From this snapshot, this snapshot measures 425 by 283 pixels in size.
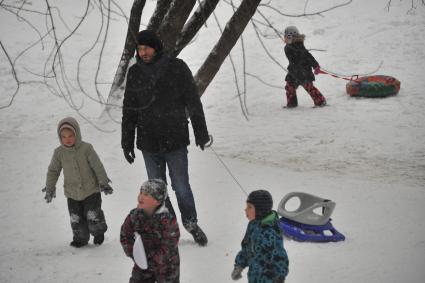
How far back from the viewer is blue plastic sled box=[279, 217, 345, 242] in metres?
4.68

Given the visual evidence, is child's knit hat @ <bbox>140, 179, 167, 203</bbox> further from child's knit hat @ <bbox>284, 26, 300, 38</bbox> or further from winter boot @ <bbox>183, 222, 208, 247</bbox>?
child's knit hat @ <bbox>284, 26, 300, 38</bbox>

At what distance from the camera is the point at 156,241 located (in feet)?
11.1

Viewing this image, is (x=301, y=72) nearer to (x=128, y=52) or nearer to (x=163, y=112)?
(x=128, y=52)

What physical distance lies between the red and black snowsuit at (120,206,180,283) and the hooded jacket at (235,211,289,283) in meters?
0.50

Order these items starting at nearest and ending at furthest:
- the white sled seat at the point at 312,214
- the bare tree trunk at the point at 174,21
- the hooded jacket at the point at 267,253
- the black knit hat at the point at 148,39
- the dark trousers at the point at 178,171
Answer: the hooded jacket at the point at 267,253
the black knit hat at the point at 148,39
the dark trousers at the point at 178,171
the white sled seat at the point at 312,214
the bare tree trunk at the point at 174,21

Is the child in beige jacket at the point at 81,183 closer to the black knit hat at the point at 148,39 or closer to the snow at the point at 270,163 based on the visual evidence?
the snow at the point at 270,163

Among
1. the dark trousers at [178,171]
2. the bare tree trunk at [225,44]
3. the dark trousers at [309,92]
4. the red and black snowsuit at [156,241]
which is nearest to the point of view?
the red and black snowsuit at [156,241]

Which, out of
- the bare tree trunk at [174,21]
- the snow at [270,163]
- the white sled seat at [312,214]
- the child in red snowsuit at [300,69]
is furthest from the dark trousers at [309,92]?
the white sled seat at [312,214]

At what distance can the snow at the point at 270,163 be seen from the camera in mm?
4383

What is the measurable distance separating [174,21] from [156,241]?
13.6 feet

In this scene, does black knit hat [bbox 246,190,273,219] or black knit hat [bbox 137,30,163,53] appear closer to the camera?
black knit hat [bbox 246,190,273,219]

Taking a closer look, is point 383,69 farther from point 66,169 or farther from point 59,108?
point 66,169

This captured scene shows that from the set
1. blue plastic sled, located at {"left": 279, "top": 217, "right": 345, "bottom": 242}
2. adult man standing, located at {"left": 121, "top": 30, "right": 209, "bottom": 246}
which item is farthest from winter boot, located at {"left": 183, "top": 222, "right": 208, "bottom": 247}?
blue plastic sled, located at {"left": 279, "top": 217, "right": 345, "bottom": 242}

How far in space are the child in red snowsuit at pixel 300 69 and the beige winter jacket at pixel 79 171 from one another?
6.28 meters
